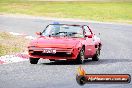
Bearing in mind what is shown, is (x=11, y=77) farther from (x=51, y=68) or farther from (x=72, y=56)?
(x=72, y=56)

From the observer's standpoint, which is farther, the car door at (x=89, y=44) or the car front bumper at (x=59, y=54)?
the car door at (x=89, y=44)

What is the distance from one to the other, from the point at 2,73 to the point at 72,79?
204 centimetres

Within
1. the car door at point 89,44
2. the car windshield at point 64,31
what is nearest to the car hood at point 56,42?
the car windshield at point 64,31

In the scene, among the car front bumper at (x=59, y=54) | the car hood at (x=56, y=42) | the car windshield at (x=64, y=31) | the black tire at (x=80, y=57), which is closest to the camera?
the car front bumper at (x=59, y=54)

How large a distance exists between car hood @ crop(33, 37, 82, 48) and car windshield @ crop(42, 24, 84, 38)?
1.67 feet

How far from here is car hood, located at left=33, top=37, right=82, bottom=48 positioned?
16.8m

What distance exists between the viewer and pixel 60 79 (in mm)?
12922

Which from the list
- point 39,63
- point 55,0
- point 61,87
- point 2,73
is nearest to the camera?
point 61,87

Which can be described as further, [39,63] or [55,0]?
[55,0]

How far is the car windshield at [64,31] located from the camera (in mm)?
17891

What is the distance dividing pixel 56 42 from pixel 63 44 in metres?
0.23

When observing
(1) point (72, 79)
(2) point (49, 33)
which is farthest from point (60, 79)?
(2) point (49, 33)

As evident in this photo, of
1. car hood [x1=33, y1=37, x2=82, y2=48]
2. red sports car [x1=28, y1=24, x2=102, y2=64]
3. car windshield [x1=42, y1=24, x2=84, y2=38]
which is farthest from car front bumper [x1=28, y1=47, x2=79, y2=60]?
car windshield [x1=42, y1=24, x2=84, y2=38]

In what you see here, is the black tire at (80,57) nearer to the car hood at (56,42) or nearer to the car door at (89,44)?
the car hood at (56,42)
